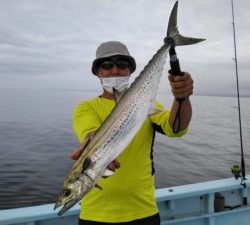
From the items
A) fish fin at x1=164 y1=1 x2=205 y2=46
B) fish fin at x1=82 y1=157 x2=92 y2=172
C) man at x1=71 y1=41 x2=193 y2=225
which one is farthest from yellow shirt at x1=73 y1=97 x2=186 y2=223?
fish fin at x1=164 y1=1 x2=205 y2=46

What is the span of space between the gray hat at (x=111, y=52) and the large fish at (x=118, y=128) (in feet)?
2.60

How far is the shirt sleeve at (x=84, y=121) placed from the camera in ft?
10.6

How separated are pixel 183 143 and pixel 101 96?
27.7m

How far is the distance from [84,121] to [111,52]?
0.86m

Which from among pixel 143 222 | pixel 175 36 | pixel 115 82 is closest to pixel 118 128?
pixel 115 82

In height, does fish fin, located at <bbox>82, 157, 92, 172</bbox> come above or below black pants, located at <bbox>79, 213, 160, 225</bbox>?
above

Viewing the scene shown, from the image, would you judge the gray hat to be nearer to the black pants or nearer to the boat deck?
the black pants

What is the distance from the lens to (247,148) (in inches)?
1117

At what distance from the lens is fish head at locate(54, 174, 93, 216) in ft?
8.82

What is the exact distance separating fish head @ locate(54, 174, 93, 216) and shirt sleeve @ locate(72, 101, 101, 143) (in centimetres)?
56

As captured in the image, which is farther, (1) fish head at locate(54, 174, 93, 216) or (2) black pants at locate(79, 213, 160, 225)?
(2) black pants at locate(79, 213, 160, 225)

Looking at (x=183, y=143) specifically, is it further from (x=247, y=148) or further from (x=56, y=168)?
(x=56, y=168)

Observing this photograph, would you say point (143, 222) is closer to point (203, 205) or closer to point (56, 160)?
point (203, 205)

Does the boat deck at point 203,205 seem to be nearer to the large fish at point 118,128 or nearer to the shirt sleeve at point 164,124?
the shirt sleeve at point 164,124
